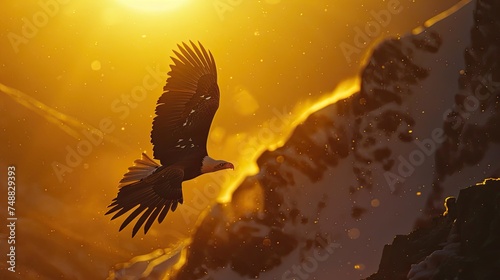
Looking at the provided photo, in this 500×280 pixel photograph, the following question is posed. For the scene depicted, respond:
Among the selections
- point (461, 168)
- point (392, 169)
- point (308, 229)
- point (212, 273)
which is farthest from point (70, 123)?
point (461, 168)

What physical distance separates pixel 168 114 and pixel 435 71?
14.7 feet

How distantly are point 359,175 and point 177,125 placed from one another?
314cm

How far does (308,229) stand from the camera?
760 cm

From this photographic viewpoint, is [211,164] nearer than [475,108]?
Yes

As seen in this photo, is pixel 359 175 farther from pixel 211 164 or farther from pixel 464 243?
pixel 211 164

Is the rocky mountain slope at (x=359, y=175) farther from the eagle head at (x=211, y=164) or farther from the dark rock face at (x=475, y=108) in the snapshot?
the eagle head at (x=211, y=164)

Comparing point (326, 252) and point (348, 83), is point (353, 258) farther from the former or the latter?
point (348, 83)

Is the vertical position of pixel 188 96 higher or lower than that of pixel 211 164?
higher

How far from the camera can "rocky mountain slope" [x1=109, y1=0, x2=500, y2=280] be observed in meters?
7.53

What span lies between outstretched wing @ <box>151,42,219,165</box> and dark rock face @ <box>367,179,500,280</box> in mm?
3144

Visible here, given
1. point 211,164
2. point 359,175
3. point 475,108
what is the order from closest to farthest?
point 211,164 < point 359,175 < point 475,108

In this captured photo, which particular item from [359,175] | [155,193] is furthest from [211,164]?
[359,175]

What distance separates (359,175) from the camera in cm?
766

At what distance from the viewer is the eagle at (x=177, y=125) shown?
5.59m
